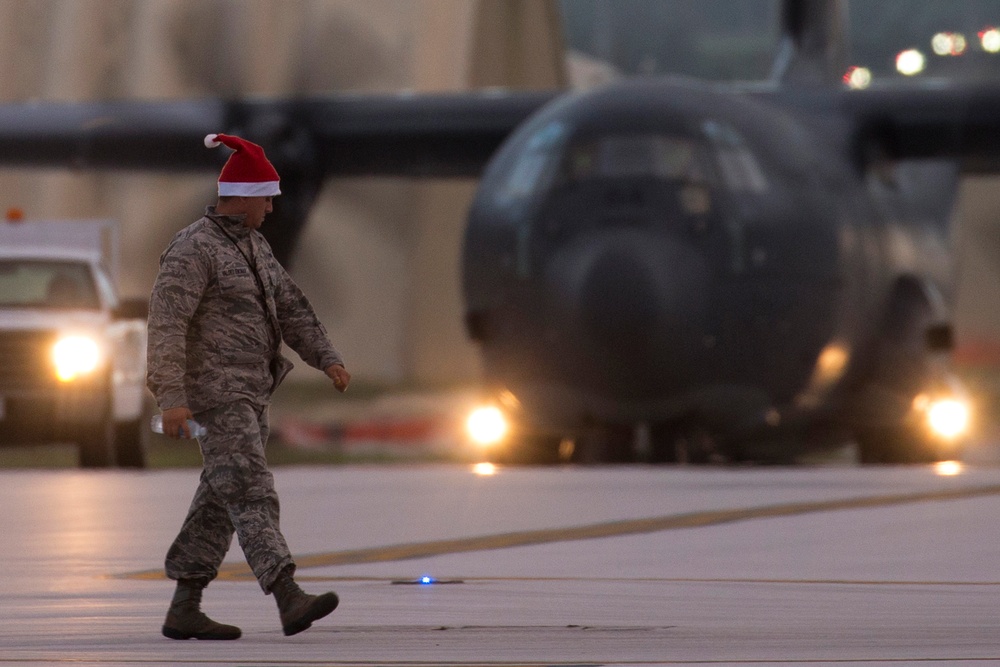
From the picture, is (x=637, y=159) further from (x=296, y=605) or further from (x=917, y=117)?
(x=296, y=605)

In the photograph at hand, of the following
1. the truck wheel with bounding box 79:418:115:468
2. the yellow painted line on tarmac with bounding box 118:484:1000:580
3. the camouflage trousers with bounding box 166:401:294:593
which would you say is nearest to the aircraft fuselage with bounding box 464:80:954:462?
the yellow painted line on tarmac with bounding box 118:484:1000:580

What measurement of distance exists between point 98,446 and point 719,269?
5.86 m

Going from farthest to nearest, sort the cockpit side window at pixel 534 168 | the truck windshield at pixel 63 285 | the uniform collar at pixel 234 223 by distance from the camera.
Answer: the truck windshield at pixel 63 285, the cockpit side window at pixel 534 168, the uniform collar at pixel 234 223

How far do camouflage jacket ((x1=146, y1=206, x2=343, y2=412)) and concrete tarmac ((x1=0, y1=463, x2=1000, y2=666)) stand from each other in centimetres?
87

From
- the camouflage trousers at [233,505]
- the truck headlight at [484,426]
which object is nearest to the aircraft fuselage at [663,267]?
the truck headlight at [484,426]

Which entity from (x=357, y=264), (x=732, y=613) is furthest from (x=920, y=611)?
(x=357, y=264)

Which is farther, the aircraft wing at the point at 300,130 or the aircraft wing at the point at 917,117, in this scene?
the aircraft wing at the point at 300,130

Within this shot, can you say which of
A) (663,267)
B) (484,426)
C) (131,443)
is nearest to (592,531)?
(663,267)

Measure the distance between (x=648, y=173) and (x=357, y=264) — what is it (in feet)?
91.2

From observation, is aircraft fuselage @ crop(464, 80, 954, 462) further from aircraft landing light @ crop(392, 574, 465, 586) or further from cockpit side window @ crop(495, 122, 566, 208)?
aircraft landing light @ crop(392, 574, 465, 586)

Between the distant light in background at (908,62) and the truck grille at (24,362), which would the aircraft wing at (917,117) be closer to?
the truck grille at (24,362)

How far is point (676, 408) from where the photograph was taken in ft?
52.7

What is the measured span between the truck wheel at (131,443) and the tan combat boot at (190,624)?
11877mm

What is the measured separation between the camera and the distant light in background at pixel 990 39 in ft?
184
